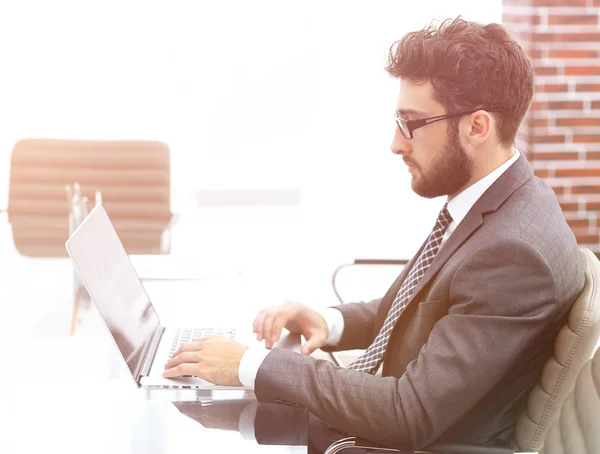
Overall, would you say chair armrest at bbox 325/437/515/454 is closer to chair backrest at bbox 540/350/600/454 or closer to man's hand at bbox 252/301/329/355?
chair backrest at bbox 540/350/600/454

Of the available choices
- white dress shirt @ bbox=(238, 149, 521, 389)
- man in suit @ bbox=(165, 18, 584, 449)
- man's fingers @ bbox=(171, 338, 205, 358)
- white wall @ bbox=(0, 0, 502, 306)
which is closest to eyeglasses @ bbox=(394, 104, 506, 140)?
man in suit @ bbox=(165, 18, 584, 449)

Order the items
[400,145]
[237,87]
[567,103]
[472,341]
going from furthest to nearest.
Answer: [237,87] → [567,103] → [400,145] → [472,341]

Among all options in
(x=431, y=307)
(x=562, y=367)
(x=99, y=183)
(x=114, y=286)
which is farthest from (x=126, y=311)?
(x=99, y=183)

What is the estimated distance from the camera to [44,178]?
9.70 feet

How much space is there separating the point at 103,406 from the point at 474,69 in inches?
33.6

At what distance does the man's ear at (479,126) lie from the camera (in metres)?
1.37

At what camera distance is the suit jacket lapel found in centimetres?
134

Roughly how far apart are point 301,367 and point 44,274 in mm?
1026

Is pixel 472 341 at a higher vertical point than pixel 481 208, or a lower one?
lower

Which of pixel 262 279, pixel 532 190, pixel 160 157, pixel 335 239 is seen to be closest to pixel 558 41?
pixel 335 239

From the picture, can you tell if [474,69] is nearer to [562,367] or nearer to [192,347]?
[562,367]

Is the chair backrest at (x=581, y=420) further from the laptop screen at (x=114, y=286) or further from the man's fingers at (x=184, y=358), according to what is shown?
the laptop screen at (x=114, y=286)

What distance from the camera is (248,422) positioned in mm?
1252

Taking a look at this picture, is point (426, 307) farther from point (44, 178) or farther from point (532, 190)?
point (44, 178)
